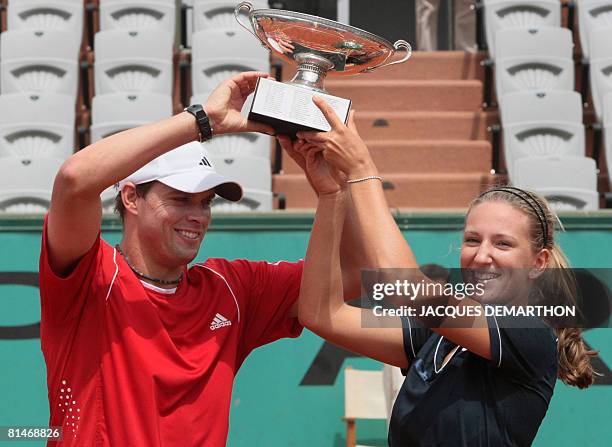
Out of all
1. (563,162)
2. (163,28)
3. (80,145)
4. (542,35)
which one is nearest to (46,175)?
(80,145)

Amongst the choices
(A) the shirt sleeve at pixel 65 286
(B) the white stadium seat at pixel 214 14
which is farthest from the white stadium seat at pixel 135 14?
(A) the shirt sleeve at pixel 65 286

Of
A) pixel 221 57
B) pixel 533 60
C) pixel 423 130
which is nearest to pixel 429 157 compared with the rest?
pixel 423 130

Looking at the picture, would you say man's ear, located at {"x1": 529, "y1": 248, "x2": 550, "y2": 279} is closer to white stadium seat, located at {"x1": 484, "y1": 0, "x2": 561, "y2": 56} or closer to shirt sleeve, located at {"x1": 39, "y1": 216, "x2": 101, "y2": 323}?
shirt sleeve, located at {"x1": 39, "y1": 216, "x2": 101, "y2": 323}

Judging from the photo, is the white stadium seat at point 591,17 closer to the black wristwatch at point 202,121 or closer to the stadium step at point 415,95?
the stadium step at point 415,95

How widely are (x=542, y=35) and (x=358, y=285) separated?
190 inches

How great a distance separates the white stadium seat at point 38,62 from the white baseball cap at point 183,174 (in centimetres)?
439

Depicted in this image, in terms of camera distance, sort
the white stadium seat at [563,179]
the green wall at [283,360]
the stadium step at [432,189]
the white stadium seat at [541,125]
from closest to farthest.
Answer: the green wall at [283,360], the white stadium seat at [563,179], the white stadium seat at [541,125], the stadium step at [432,189]

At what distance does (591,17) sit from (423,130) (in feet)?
4.62

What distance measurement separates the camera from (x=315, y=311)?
6.20 ft

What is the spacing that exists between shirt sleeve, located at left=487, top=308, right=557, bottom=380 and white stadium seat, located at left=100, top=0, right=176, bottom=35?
17.9 feet

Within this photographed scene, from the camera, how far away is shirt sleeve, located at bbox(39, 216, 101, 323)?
1868 mm

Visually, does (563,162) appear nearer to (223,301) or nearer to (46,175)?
(46,175)

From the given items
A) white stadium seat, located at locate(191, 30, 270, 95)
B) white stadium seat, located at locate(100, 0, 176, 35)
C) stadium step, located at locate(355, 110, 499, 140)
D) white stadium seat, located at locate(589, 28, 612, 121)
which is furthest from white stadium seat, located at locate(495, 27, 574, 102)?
white stadium seat, located at locate(100, 0, 176, 35)

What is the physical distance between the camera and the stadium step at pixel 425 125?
652cm
